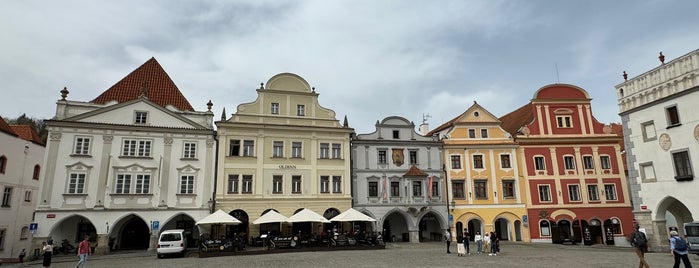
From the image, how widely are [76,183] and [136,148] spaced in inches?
157

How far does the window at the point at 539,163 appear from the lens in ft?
109

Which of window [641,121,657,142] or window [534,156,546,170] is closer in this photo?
window [641,121,657,142]

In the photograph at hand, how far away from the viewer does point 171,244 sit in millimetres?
21656

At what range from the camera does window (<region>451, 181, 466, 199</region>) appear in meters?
32.5

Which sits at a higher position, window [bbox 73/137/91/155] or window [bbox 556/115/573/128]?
window [bbox 556/115/573/128]

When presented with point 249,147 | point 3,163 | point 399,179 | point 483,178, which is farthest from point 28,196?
point 483,178

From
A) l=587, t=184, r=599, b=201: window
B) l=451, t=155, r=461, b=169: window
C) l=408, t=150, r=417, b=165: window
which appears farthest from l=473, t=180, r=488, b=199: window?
l=587, t=184, r=599, b=201: window

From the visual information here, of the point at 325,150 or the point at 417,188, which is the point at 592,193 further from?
the point at 325,150

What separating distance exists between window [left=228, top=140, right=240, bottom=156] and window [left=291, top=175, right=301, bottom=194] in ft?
14.5

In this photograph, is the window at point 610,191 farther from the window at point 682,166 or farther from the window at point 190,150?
the window at point 190,150

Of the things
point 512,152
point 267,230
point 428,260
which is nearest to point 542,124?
point 512,152

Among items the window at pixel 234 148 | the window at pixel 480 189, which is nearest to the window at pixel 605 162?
the window at pixel 480 189

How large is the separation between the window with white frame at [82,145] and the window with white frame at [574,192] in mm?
35580

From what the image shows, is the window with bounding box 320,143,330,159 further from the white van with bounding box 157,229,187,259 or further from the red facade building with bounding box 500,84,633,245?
the red facade building with bounding box 500,84,633,245
